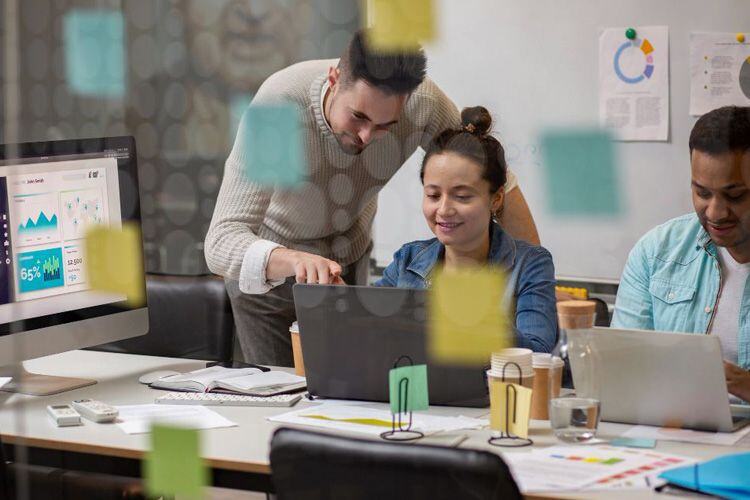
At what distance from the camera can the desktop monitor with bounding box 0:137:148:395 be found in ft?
4.91

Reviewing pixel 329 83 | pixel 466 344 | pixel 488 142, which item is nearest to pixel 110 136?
pixel 329 83

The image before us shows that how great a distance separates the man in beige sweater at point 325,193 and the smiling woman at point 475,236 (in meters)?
0.08

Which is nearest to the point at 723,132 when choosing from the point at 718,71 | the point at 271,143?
the point at 718,71

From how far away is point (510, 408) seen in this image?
48.9 inches

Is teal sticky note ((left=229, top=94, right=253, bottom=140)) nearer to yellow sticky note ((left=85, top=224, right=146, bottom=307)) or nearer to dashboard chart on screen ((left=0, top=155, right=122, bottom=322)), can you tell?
yellow sticky note ((left=85, top=224, right=146, bottom=307))

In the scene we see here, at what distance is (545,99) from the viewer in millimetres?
1642

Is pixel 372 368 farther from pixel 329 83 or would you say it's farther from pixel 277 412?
pixel 329 83

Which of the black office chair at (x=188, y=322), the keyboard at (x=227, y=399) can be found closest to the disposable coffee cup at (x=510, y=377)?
the keyboard at (x=227, y=399)

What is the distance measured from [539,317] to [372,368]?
31 cm

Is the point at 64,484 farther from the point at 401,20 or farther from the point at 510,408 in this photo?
the point at 401,20

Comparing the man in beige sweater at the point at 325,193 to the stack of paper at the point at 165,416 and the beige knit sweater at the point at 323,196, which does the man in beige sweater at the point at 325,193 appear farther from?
the stack of paper at the point at 165,416

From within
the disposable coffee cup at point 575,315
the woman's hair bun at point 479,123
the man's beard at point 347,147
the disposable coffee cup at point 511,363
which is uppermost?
the woman's hair bun at point 479,123

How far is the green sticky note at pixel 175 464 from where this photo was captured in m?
0.95

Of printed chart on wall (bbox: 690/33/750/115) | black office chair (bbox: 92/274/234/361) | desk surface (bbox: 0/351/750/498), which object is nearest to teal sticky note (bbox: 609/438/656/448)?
desk surface (bbox: 0/351/750/498)
